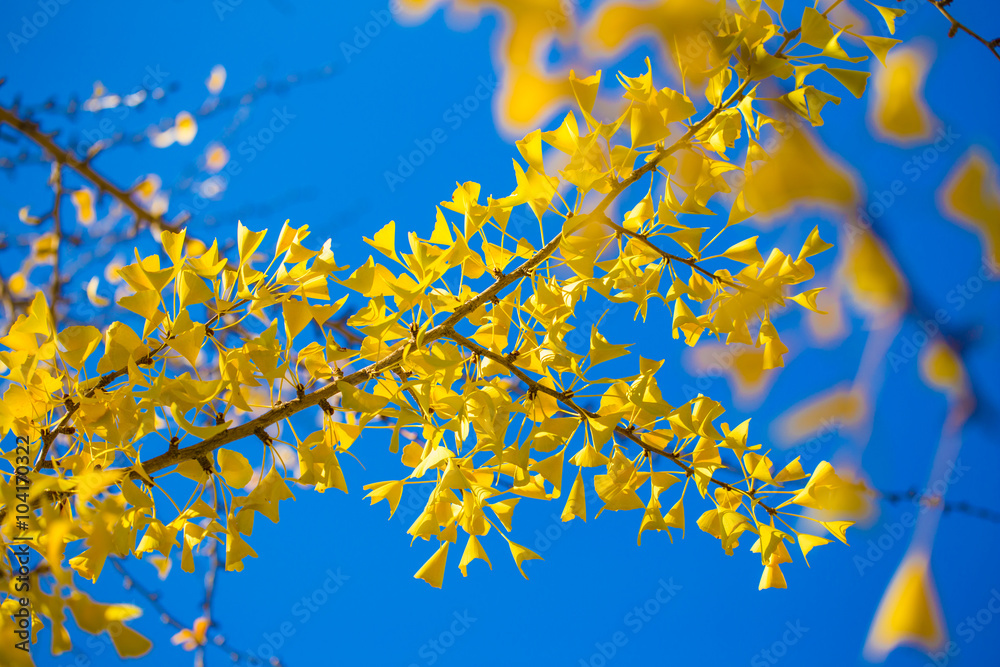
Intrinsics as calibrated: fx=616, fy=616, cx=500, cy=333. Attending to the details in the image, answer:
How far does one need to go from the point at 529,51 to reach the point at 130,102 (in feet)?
1.89

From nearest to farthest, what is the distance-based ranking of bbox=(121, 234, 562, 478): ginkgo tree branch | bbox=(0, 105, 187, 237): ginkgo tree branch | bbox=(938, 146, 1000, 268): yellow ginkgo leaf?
bbox=(938, 146, 1000, 268): yellow ginkgo leaf → bbox=(121, 234, 562, 478): ginkgo tree branch → bbox=(0, 105, 187, 237): ginkgo tree branch

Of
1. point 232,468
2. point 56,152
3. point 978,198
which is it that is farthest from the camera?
point 56,152

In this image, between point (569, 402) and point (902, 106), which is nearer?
point (902, 106)

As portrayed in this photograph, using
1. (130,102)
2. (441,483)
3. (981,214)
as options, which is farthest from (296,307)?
(130,102)

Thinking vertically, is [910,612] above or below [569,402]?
below

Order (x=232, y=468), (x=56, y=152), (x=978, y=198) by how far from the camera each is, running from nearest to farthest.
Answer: (x=978, y=198) → (x=232, y=468) → (x=56, y=152)

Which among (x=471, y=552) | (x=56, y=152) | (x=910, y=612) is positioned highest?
(x=56, y=152)

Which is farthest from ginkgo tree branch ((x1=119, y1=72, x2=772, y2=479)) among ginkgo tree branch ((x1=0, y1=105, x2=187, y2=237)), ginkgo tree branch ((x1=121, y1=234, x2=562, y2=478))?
ginkgo tree branch ((x1=0, y1=105, x2=187, y2=237))

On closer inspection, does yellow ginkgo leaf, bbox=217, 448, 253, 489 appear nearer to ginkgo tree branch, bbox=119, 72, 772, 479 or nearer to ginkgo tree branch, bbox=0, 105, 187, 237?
ginkgo tree branch, bbox=119, 72, 772, 479

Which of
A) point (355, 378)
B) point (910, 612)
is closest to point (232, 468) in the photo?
point (355, 378)

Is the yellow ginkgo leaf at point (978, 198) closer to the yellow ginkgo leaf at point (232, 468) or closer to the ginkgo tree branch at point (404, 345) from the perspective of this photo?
the ginkgo tree branch at point (404, 345)

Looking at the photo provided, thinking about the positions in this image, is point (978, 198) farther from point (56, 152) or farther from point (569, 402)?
point (56, 152)

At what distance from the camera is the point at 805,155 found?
148mm

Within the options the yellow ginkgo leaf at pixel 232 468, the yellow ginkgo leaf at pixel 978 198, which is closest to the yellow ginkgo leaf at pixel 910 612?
the yellow ginkgo leaf at pixel 978 198
